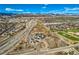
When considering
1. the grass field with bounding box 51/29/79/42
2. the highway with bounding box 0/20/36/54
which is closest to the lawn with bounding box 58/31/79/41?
the grass field with bounding box 51/29/79/42

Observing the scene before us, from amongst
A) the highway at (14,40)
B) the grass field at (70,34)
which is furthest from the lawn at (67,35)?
the highway at (14,40)

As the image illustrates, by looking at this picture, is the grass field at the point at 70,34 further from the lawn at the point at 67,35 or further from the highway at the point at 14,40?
the highway at the point at 14,40

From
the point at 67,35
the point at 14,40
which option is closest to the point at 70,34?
the point at 67,35

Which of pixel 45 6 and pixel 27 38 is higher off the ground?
pixel 45 6

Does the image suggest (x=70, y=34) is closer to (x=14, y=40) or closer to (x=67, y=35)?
(x=67, y=35)

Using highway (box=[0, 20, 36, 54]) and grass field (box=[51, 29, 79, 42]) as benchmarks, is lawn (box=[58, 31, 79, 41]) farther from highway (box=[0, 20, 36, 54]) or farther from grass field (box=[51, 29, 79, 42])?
highway (box=[0, 20, 36, 54])
